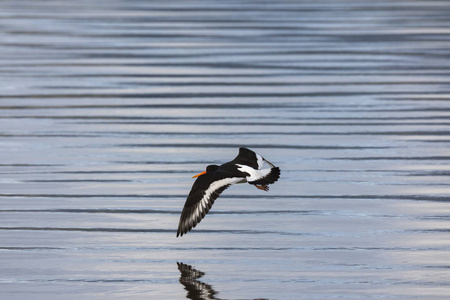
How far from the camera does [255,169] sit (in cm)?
707

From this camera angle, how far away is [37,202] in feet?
25.7

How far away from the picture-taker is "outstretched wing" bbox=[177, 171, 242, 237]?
22.5ft

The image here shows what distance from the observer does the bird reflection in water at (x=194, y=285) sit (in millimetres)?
5715

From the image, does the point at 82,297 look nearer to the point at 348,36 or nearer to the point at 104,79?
the point at 104,79

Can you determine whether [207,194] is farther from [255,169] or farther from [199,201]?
[255,169]

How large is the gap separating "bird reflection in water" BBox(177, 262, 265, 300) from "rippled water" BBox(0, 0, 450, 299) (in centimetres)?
1

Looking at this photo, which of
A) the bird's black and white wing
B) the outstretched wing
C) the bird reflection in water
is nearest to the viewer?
the bird reflection in water

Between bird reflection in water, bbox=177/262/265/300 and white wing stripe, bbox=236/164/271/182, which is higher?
white wing stripe, bbox=236/164/271/182

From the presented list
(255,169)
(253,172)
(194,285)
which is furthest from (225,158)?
(194,285)

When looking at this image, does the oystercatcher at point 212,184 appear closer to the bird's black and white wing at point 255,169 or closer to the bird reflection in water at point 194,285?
the bird's black and white wing at point 255,169

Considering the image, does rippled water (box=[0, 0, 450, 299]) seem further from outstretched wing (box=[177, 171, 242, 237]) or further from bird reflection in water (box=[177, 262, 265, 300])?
outstretched wing (box=[177, 171, 242, 237])

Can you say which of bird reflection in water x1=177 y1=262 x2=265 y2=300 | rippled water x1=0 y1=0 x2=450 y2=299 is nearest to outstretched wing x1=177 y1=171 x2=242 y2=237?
rippled water x1=0 y1=0 x2=450 y2=299

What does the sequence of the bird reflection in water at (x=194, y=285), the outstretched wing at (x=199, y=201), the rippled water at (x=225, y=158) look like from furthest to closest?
the outstretched wing at (x=199, y=201) < the rippled water at (x=225, y=158) < the bird reflection in water at (x=194, y=285)

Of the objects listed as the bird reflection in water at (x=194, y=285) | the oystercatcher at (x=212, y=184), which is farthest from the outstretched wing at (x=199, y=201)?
the bird reflection in water at (x=194, y=285)
